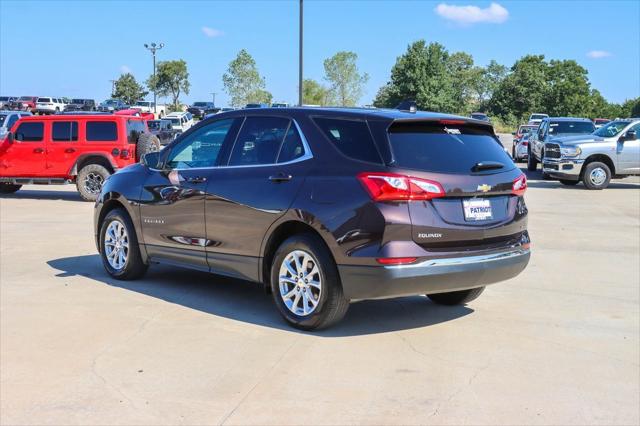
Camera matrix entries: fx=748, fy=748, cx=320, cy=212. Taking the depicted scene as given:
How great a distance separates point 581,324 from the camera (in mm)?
6336

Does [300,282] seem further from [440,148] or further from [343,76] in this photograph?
[343,76]

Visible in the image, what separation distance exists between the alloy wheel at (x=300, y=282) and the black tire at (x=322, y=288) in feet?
0.04

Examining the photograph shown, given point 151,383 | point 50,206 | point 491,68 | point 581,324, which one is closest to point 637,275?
point 581,324

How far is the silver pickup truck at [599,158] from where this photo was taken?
66.0 ft

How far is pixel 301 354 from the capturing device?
5.30 m

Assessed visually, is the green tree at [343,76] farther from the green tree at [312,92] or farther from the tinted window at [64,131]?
the tinted window at [64,131]

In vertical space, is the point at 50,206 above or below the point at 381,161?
below

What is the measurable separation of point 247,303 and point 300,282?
47.1 inches

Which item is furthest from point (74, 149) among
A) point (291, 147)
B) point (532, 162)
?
point (532, 162)

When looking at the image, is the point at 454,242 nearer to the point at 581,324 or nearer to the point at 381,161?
the point at 381,161

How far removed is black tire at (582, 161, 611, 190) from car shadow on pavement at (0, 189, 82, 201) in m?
13.0

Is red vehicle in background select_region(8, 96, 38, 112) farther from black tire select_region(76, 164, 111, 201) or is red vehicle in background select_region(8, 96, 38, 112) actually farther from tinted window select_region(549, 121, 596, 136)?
black tire select_region(76, 164, 111, 201)

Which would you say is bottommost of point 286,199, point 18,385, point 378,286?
point 18,385

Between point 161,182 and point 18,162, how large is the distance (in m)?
11.0
